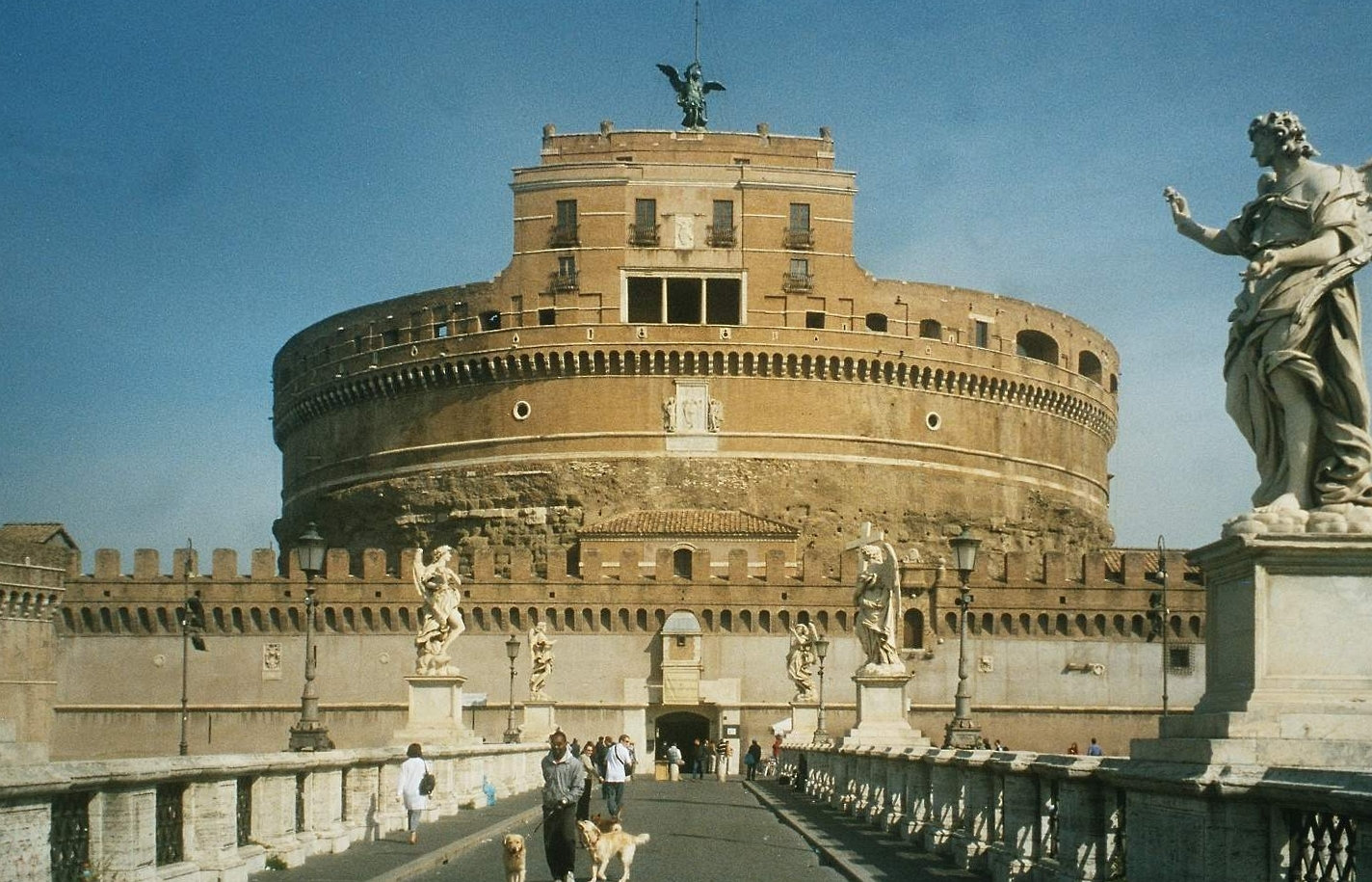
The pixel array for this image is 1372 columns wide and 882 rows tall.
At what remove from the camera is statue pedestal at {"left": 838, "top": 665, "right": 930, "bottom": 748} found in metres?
21.4

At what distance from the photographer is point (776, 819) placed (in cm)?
1977

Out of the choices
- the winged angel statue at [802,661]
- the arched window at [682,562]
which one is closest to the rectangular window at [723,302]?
the arched window at [682,562]

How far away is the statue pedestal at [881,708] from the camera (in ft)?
70.3

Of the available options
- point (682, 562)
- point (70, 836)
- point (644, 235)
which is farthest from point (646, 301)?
point (70, 836)

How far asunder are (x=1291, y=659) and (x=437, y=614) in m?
16.8

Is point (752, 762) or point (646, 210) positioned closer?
point (752, 762)

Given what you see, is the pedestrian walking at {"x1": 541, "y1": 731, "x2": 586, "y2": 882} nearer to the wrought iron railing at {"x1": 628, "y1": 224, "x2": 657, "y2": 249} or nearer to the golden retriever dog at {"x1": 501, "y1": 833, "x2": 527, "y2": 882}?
the golden retriever dog at {"x1": 501, "y1": 833, "x2": 527, "y2": 882}

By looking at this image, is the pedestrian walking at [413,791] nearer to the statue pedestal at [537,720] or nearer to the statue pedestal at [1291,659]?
the statue pedestal at [1291,659]

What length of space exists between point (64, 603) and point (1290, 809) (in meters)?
48.8

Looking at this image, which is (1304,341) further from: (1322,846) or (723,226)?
(723,226)

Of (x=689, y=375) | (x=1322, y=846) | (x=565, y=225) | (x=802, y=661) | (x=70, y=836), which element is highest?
(x=565, y=225)

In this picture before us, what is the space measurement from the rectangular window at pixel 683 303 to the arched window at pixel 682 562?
8.67 m

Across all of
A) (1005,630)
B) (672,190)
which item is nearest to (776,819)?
(1005,630)

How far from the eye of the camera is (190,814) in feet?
31.2
